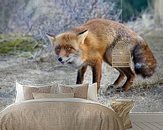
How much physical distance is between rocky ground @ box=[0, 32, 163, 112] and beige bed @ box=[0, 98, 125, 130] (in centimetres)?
123

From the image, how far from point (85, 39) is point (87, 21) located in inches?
10.3

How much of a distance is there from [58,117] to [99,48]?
1637mm

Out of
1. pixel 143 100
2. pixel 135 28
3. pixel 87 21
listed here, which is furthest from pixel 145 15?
pixel 143 100

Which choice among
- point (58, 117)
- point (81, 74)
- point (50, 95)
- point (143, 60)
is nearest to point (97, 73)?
point (81, 74)

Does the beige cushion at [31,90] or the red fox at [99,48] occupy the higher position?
the red fox at [99,48]

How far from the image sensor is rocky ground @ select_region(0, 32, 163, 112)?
5.37 meters

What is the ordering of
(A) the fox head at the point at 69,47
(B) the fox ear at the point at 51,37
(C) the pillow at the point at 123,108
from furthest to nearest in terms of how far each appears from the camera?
1. (B) the fox ear at the point at 51,37
2. (A) the fox head at the point at 69,47
3. (C) the pillow at the point at 123,108

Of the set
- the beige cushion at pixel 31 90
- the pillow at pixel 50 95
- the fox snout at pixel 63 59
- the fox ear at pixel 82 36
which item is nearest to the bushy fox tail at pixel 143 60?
the fox ear at pixel 82 36

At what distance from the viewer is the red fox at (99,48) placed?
5.31 m

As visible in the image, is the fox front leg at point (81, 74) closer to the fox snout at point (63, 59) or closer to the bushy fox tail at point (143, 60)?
the fox snout at point (63, 59)

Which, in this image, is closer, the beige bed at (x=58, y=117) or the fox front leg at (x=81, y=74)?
the beige bed at (x=58, y=117)

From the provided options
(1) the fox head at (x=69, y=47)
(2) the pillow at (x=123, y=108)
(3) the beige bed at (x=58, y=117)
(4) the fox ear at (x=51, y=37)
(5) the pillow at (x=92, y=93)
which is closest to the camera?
(3) the beige bed at (x=58, y=117)

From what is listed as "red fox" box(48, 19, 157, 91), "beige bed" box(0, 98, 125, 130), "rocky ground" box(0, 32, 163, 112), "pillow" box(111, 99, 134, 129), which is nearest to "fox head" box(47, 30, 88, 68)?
"red fox" box(48, 19, 157, 91)

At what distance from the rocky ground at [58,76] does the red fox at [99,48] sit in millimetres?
83
